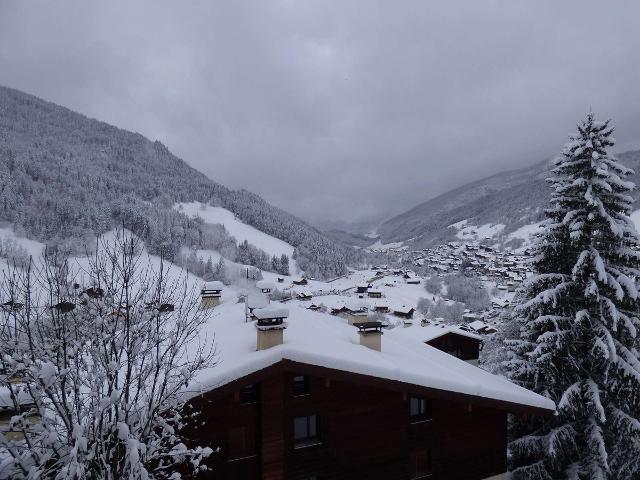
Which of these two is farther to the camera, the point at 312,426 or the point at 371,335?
the point at 371,335

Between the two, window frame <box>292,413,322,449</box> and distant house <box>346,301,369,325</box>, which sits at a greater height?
distant house <box>346,301,369,325</box>

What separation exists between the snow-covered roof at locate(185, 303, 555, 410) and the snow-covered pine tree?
1.63 metres

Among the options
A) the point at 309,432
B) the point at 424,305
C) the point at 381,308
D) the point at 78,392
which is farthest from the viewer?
the point at 424,305

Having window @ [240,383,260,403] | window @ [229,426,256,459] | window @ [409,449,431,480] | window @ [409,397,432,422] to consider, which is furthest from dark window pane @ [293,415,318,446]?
window @ [409,449,431,480]

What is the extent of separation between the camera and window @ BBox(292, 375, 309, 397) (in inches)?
481

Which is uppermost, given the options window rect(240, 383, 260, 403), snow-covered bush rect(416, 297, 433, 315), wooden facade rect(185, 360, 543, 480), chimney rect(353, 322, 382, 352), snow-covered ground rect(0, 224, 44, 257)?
snow-covered ground rect(0, 224, 44, 257)

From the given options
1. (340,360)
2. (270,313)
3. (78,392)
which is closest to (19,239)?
(270,313)

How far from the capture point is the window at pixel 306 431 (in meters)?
12.2

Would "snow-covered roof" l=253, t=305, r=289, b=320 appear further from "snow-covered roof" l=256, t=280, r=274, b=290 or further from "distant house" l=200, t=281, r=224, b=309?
"distant house" l=200, t=281, r=224, b=309

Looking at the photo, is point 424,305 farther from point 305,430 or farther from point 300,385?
point 300,385

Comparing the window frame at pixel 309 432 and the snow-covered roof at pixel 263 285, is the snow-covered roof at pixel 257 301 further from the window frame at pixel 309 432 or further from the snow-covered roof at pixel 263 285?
the window frame at pixel 309 432

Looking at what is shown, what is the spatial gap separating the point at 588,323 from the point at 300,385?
10.4 meters

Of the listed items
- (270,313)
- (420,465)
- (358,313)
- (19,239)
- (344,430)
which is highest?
(19,239)

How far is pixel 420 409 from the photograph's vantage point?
14.0 m
